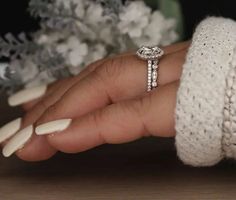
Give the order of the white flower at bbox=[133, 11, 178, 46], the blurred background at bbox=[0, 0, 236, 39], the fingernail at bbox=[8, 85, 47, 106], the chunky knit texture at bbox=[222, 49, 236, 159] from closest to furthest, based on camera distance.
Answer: the chunky knit texture at bbox=[222, 49, 236, 159], the fingernail at bbox=[8, 85, 47, 106], the white flower at bbox=[133, 11, 178, 46], the blurred background at bbox=[0, 0, 236, 39]

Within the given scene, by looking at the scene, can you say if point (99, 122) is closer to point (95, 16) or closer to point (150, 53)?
point (150, 53)

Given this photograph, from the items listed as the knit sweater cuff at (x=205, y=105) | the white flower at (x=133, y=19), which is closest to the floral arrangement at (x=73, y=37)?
the white flower at (x=133, y=19)

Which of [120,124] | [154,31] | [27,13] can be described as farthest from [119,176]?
[27,13]

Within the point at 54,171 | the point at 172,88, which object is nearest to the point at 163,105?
the point at 172,88

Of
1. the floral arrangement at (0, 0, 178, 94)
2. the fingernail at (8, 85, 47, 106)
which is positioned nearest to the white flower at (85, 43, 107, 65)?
the floral arrangement at (0, 0, 178, 94)

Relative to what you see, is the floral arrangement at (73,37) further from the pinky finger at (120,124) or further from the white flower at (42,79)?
the pinky finger at (120,124)

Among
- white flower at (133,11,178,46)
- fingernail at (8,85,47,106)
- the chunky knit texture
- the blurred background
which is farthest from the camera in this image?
the blurred background

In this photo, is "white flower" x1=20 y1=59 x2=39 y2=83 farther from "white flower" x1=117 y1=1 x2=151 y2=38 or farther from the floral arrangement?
"white flower" x1=117 y1=1 x2=151 y2=38
